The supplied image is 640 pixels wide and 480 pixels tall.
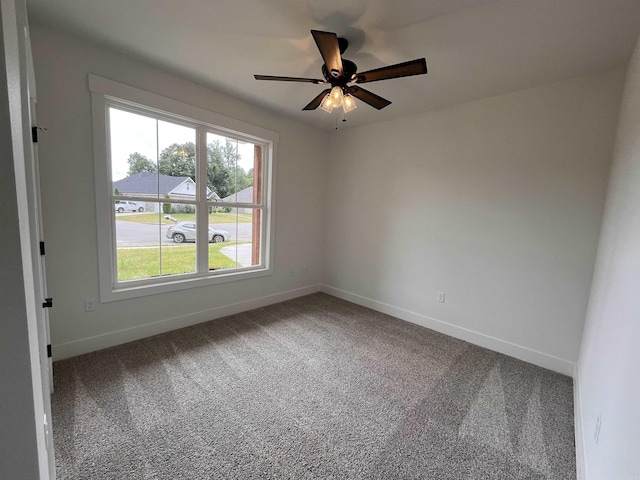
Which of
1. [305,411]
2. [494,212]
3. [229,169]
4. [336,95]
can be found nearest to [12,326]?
[305,411]

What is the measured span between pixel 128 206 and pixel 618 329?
3525 mm

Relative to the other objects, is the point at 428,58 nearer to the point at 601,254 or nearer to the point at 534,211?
the point at 534,211

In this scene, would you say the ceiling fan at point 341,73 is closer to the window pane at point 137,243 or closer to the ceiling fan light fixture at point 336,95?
the ceiling fan light fixture at point 336,95

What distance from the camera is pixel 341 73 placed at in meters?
1.76

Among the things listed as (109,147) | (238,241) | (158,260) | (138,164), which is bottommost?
(158,260)

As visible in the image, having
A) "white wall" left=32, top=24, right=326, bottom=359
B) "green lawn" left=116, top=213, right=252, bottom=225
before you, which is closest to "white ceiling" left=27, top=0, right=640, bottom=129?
"white wall" left=32, top=24, right=326, bottom=359

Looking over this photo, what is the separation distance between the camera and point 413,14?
1615 mm

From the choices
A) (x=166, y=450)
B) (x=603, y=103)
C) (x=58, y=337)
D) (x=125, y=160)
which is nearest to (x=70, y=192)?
(x=125, y=160)

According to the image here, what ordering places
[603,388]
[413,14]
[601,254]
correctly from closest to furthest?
1. [603,388]
2. [413,14]
3. [601,254]

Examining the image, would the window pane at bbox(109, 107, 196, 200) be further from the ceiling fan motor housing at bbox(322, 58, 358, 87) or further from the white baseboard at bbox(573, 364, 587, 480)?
the white baseboard at bbox(573, 364, 587, 480)

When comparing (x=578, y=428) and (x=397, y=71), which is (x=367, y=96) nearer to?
(x=397, y=71)

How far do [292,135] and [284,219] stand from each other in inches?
45.5

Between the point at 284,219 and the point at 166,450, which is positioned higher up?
the point at 284,219

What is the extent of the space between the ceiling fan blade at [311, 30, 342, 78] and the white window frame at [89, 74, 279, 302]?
5.37 feet
